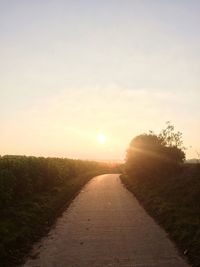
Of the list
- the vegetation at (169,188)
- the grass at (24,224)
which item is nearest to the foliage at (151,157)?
the vegetation at (169,188)

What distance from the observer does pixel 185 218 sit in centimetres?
1897

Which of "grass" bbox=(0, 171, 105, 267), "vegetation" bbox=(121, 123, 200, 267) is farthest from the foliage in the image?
"grass" bbox=(0, 171, 105, 267)

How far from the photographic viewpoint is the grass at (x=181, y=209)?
1485cm

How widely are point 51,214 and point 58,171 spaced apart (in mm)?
18173

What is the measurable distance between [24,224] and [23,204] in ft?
17.3

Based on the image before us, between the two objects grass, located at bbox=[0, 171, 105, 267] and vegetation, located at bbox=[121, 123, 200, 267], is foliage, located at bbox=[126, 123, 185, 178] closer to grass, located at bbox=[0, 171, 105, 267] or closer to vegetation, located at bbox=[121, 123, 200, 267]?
vegetation, located at bbox=[121, 123, 200, 267]

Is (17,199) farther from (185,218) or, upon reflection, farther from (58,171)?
(58,171)

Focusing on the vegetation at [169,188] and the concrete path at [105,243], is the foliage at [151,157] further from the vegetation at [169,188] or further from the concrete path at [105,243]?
the concrete path at [105,243]

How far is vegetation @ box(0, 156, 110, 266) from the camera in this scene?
1488 centimetres

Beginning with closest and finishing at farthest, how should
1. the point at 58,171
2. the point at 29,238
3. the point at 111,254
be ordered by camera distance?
1. the point at 111,254
2. the point at 29,238
3. the point at 58,171

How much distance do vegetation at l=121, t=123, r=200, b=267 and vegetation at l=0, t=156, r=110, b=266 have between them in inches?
212

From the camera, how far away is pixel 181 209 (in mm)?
21688

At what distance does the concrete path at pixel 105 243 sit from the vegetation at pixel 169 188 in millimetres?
584

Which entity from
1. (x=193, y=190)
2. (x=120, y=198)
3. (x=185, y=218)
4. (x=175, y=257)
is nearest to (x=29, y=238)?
(x=175, y=257)
